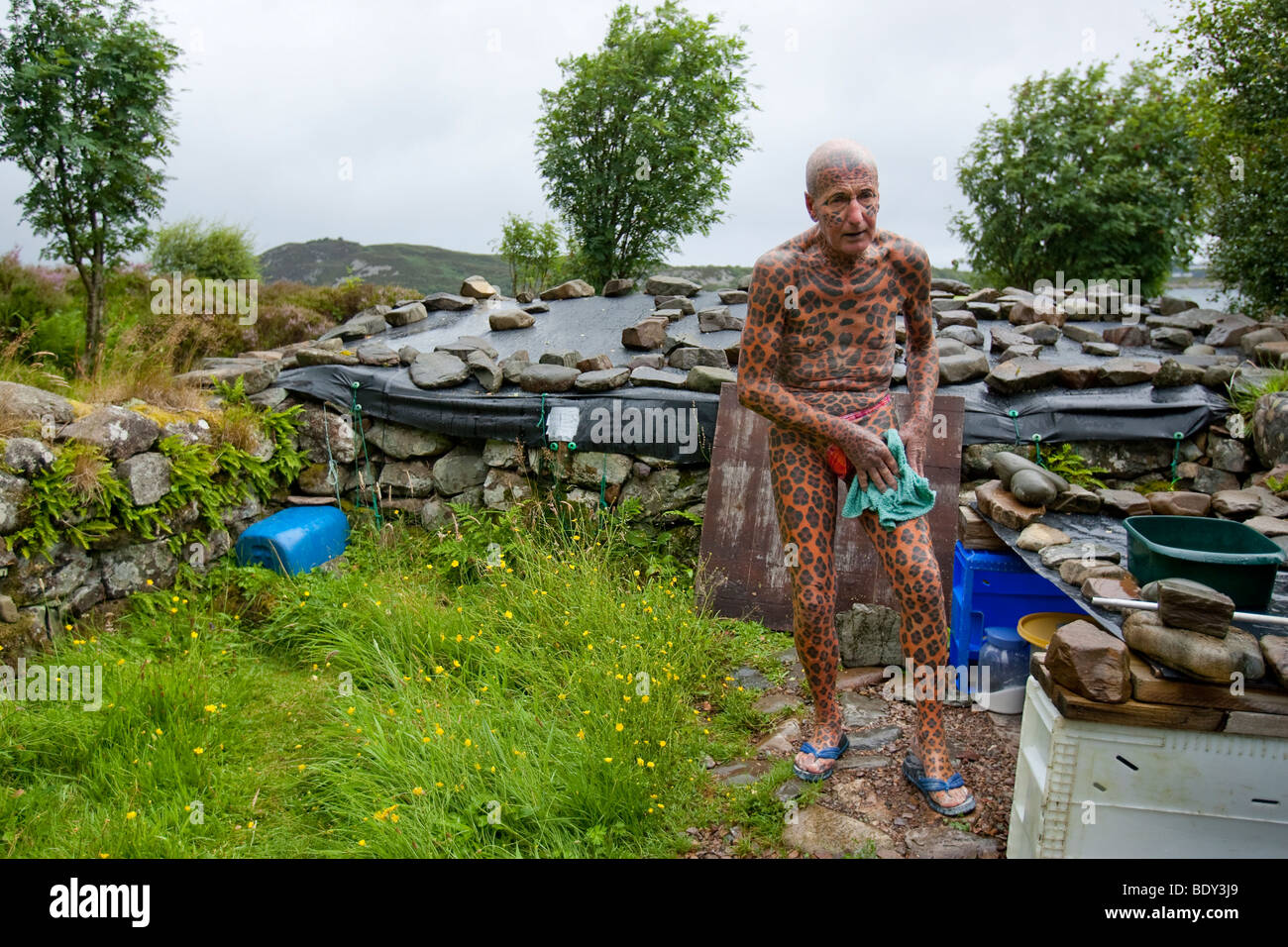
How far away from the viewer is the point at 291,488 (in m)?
6.09

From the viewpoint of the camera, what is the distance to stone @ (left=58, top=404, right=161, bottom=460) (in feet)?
15.1

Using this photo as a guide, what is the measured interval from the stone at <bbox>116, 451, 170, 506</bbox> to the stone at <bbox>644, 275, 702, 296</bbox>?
17.0ft

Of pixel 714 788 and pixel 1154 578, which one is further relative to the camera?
pixel 714 788

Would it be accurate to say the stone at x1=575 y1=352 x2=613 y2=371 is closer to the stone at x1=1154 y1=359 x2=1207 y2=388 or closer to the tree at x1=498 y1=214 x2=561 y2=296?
the stone at x1=1154 y1=359 x2=1207 y2=388

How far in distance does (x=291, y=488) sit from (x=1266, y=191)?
28.1 ft

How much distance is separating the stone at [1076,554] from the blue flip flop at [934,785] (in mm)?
1009

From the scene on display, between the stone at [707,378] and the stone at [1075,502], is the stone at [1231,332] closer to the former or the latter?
the stone at [1075,502]

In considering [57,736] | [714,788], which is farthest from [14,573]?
[714,788]

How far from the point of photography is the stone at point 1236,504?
4.23 metres

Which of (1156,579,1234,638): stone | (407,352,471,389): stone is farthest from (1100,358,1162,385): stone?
(407,352,471,389): stone

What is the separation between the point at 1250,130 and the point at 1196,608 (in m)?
7.26
